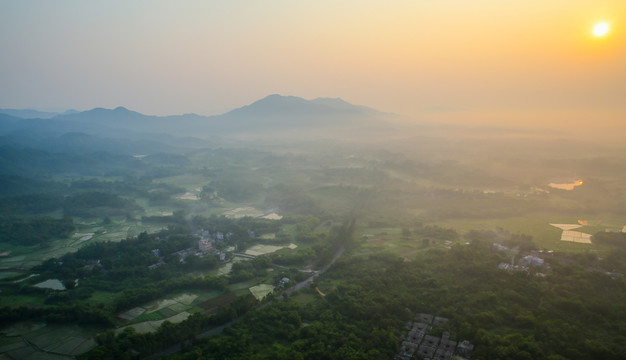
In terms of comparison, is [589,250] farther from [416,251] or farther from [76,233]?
[76,233]

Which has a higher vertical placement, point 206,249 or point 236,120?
point 236,120

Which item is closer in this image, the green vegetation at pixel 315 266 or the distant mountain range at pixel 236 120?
the green vegetation at pixel 315 266

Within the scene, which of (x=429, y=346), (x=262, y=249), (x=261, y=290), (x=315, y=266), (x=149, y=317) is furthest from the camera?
(x=262, y=249)

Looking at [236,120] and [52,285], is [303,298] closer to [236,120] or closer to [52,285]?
[52,285]

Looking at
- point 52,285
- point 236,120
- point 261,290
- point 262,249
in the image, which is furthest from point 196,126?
point 261,290

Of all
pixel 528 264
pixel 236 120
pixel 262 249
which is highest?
pixel 236 120

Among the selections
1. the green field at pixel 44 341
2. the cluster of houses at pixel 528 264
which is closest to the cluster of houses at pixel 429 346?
the cluster of houses at pixel 528 264

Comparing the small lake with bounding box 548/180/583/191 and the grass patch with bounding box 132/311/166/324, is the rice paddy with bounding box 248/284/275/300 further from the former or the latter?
the small lake with bounding box 548/180/583/191

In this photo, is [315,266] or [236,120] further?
[236,120]

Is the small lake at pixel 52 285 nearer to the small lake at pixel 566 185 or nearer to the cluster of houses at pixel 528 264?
the cluster of houses at pixel 528 264
